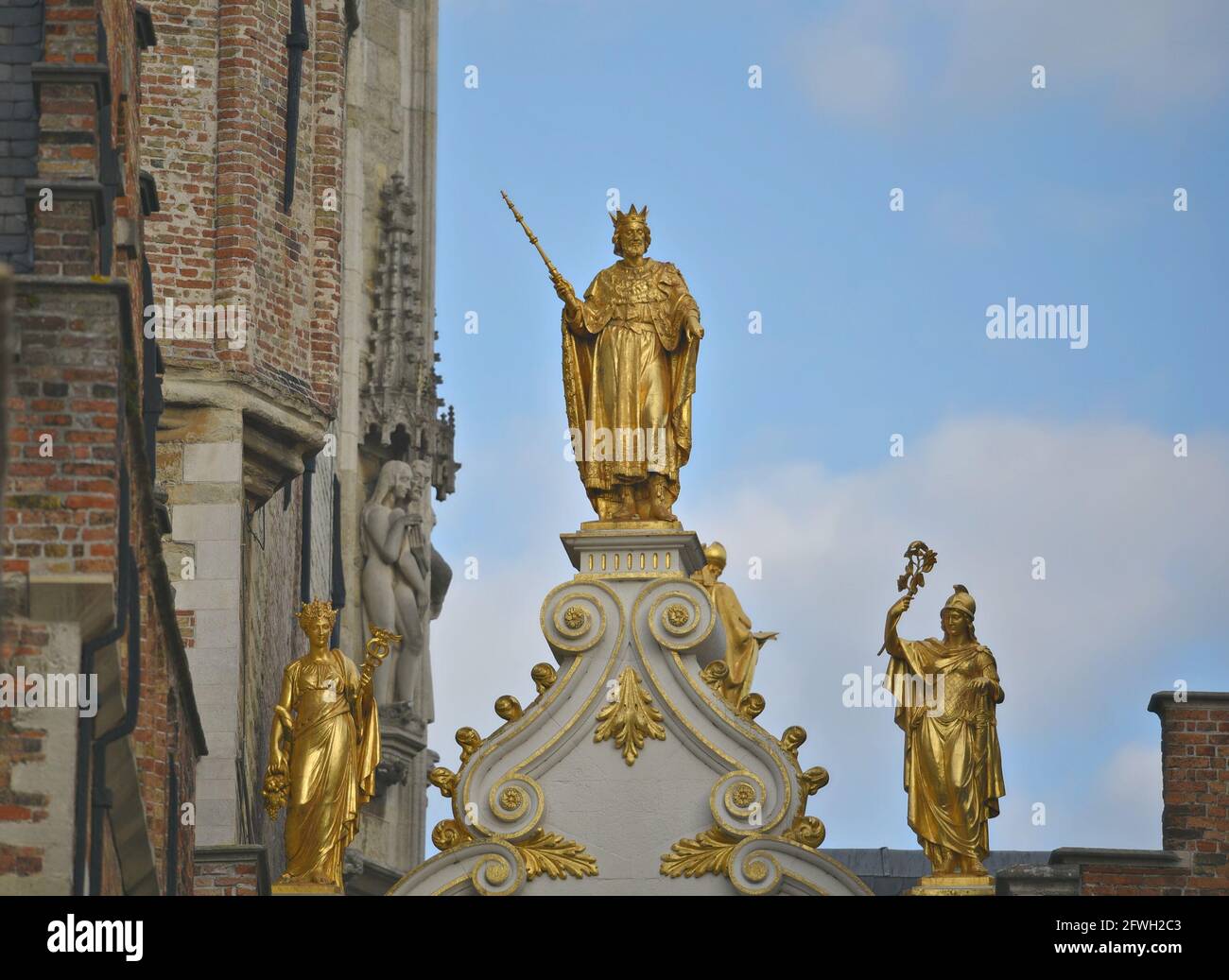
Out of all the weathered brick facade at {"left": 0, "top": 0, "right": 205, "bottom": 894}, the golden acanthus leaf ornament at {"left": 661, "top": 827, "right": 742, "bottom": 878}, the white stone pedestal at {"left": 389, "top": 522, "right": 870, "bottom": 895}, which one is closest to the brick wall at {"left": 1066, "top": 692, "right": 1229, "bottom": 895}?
the white stone pedestal at {"left": 389, "top": 522, "right": 870, "bottom": 895}

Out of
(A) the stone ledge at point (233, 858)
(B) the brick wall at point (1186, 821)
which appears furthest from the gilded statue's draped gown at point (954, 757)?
(A) the stone ledge at point (233, 858)

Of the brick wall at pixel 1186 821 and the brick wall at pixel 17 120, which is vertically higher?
the brick wall at pixel 17 120

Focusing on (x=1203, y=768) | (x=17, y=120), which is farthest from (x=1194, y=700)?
(x=17, y=120)

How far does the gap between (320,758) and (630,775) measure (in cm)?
228

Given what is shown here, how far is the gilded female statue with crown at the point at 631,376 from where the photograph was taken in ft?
107

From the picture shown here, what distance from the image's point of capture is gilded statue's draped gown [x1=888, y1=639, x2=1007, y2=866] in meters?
31.1

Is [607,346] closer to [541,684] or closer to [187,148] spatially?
[541,684]

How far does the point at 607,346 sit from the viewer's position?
3284 centimetres

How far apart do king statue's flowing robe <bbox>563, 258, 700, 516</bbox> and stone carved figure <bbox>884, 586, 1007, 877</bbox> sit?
2.34 meters

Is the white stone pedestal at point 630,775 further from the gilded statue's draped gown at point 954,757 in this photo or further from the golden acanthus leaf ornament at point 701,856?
the gilded statue's draped gown at point 954,757

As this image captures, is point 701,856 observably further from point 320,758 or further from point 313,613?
point 313,613

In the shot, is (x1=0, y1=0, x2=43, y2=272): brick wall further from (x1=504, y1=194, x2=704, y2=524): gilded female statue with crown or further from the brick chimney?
the brick chimney

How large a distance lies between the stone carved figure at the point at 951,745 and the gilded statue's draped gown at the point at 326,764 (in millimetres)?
3840
